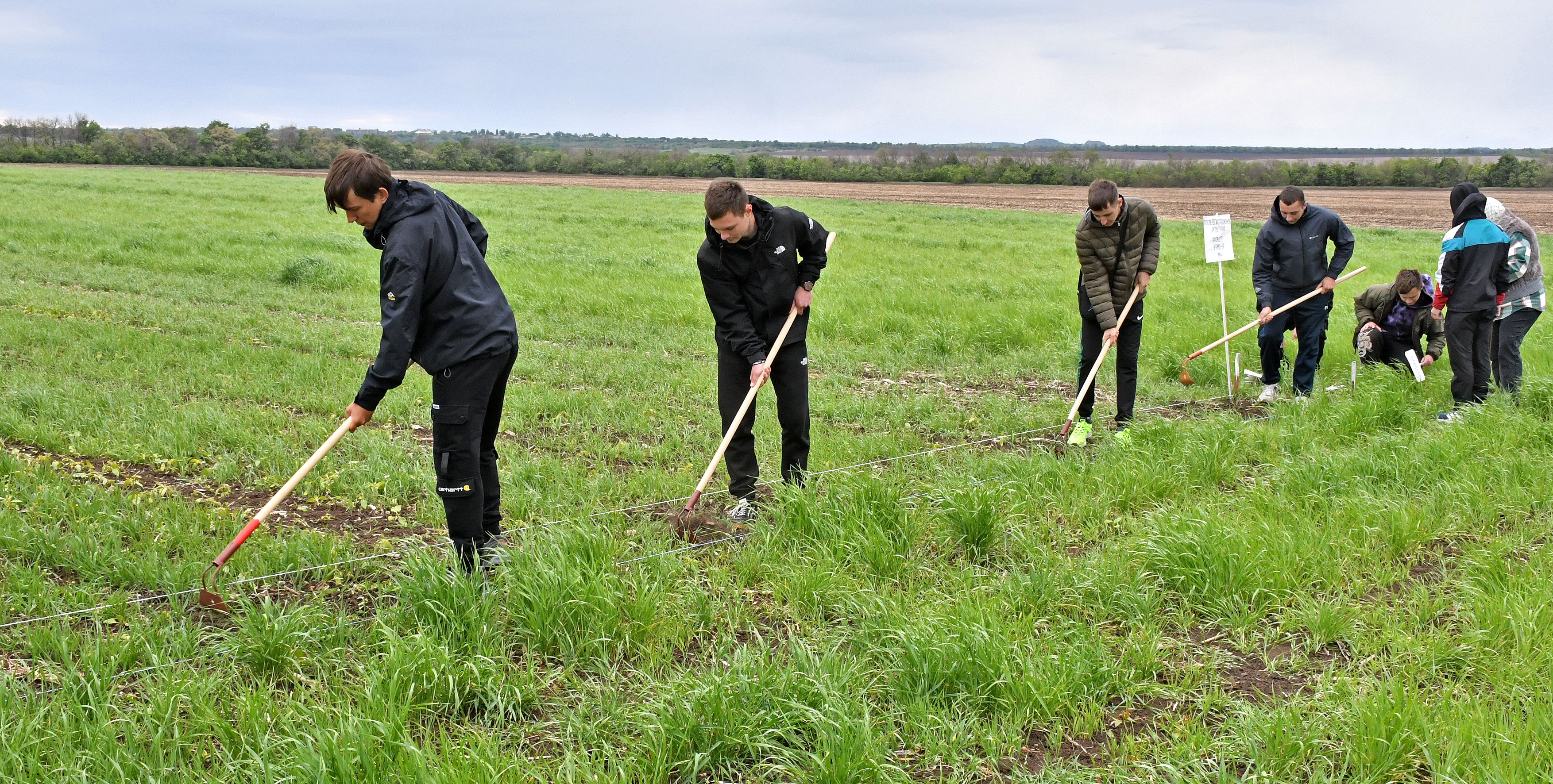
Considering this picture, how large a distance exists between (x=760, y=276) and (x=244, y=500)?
329cm

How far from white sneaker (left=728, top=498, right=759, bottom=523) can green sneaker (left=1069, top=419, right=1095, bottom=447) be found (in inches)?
95.9

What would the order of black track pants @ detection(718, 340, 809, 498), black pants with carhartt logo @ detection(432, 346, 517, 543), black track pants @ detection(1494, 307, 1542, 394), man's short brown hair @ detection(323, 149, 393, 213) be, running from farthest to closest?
1. black track pants @ detection(1494, 307, 1542, 394)
2. black track pants @ detection(718, 340, 809, 498)
3. black pants with carhartt logo @ detection(432, 346, 517, 543)
4. man's short brown hair @ detection(323, 149, 393, 213)

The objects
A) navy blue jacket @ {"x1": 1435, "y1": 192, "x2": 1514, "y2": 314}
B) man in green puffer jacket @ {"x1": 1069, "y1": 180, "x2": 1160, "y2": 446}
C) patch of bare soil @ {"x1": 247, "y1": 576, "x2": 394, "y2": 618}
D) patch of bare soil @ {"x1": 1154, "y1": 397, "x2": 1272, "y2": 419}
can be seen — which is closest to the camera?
patch of bare soil @ {"x1": 247, "y1": 576, "x2": 394, "y2": 618}

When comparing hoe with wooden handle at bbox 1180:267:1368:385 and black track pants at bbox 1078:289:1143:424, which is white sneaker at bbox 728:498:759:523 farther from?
hoe with wooden handle at bbox 1180:267:1368:385

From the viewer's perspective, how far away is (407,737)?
10.2ft

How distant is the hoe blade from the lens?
4.07m

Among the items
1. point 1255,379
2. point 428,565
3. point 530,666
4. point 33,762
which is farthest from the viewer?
point 1255,379

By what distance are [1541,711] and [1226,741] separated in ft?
3.24

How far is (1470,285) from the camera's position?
7254mm

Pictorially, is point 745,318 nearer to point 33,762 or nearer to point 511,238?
point 33,762

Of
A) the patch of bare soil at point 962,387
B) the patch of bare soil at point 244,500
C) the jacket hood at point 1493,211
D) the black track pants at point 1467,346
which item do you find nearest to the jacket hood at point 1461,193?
the jacket hood at point 1493,211

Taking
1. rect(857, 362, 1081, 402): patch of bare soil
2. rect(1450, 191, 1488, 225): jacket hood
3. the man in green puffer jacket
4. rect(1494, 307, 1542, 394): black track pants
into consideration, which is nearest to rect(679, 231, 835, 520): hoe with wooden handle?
the man in green puffer jacket

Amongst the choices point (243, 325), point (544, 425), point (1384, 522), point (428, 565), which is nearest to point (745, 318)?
point (428, 565)

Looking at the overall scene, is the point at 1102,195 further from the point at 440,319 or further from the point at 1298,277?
the point at 440,319
